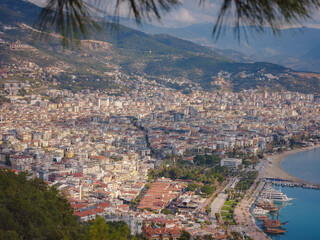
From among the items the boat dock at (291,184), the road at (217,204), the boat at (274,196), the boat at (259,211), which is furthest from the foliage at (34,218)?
the boat dock at (291,184)

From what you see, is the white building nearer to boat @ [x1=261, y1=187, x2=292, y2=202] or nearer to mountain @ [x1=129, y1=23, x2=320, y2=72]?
boat @ [x1=261, y1=187, x2=292, y2=202]

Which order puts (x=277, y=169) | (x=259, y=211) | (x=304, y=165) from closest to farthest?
1. (x=259, y=211)
2. (x=277, y=169)
3. (x=304, y=165)

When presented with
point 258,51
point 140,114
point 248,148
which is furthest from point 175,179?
point 258,51

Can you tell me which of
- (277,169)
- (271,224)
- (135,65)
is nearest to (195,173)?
(277,169)

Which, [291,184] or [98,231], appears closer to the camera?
[98,231]

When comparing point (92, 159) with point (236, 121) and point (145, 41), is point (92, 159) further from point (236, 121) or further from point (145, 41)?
point (145, 41)

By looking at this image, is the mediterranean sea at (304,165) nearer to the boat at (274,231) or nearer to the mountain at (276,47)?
the boat at (274,231)

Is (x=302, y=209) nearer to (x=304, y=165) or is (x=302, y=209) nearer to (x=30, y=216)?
(x=304, y=165)
